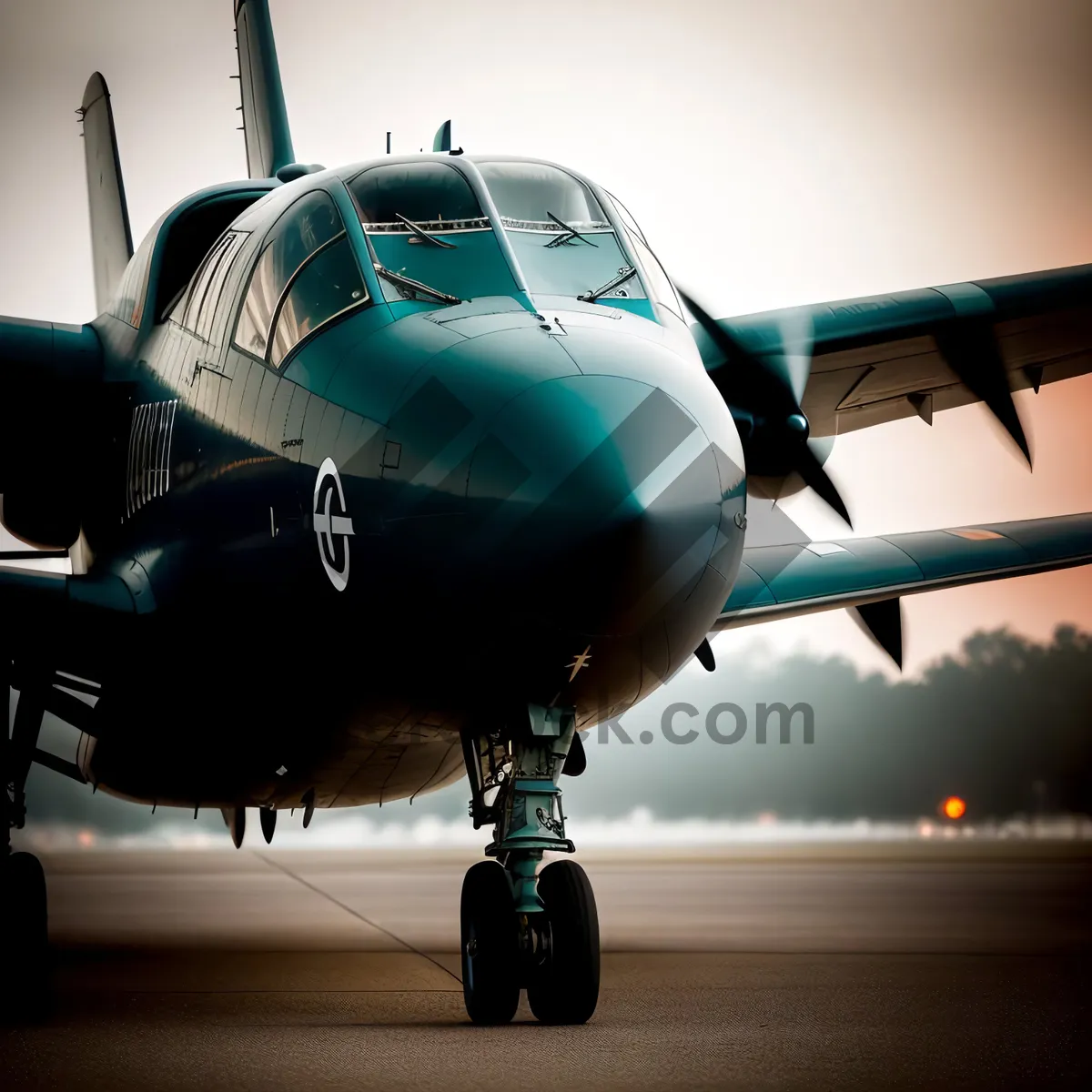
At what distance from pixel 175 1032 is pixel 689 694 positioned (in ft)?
62.7

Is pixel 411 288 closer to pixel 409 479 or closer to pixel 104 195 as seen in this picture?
pixel 409 479

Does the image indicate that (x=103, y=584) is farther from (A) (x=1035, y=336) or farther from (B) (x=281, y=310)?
(A) (x=1035, y=336)

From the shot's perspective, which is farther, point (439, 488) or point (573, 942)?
point (573, 942)

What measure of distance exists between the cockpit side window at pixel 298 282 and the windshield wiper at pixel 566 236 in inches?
38.4

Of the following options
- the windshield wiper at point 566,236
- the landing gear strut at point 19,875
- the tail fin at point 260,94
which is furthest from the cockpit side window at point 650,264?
the tail fin at point 260,94

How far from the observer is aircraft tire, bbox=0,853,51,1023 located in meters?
8.80

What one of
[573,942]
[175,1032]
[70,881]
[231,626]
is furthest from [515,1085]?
[70,881]

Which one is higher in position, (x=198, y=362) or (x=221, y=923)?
(x=198, y=362)

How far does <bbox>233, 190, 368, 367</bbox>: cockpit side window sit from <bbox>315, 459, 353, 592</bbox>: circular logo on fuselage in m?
0.87

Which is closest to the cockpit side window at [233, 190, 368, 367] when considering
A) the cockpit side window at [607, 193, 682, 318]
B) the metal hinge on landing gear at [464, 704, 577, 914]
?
the cockpit side window at [607, 193, 682, 318]

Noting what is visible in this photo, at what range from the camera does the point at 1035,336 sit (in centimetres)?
1190

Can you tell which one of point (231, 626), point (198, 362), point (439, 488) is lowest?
point (231, 626)

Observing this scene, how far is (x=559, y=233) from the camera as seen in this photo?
25.7 feet

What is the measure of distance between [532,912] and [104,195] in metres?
11.8
